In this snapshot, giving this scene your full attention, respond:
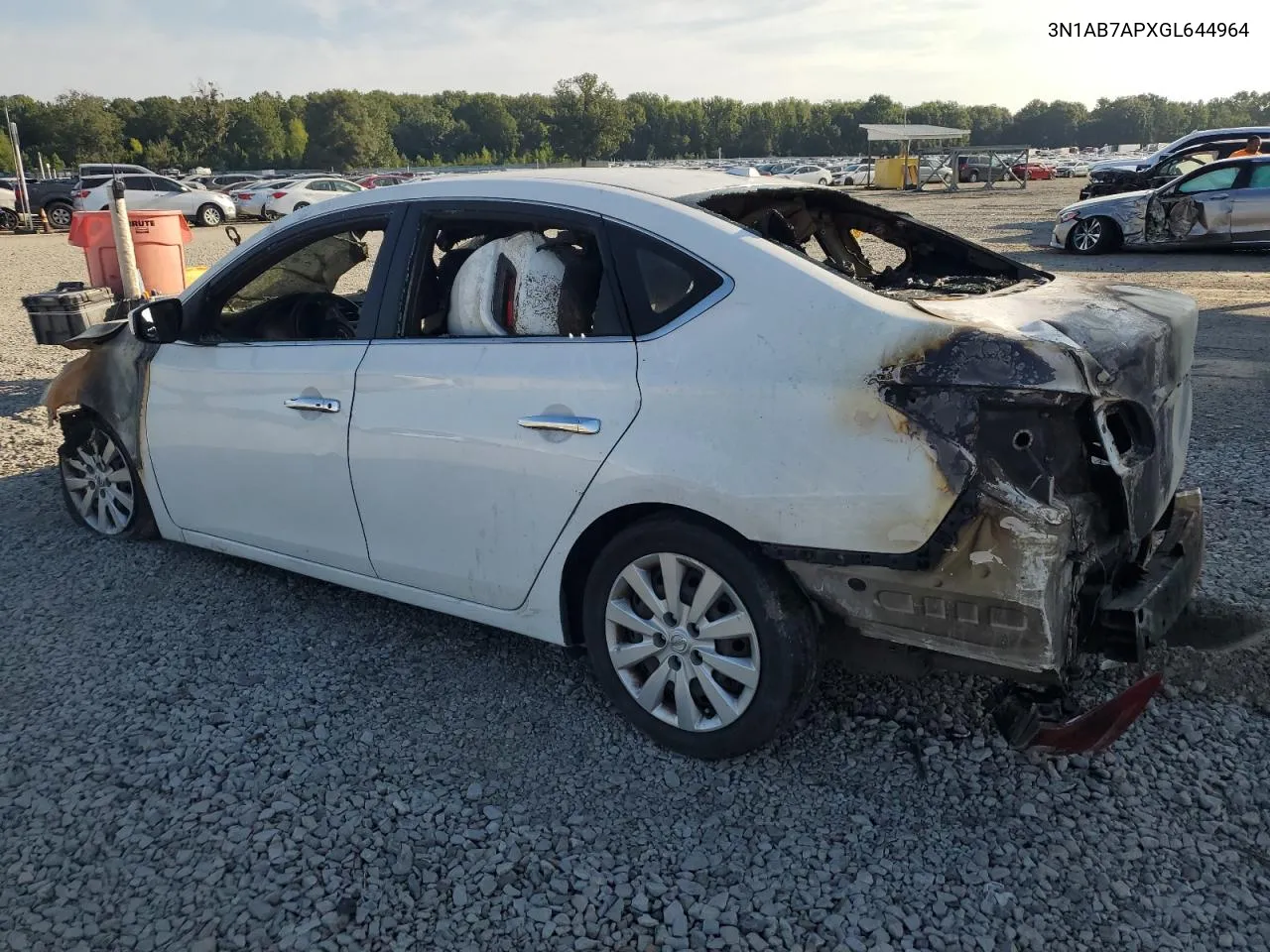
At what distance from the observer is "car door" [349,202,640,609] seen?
3037mm

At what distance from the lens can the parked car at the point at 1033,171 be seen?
4700 centimetres

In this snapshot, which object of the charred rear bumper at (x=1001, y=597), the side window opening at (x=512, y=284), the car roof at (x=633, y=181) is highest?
the car roof at (x=633, y=181)

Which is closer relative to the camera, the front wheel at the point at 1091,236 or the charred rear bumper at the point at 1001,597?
the charred rear bumper at the point at 1001,597

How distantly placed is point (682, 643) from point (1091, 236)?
1583 cm

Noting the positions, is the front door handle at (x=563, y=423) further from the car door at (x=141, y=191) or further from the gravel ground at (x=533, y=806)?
the car door at (x=141, y=191)

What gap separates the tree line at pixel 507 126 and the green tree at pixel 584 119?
8cm

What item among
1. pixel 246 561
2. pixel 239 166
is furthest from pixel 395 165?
pixel 246 561

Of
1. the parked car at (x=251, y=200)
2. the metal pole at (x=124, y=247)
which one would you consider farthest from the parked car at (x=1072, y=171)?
the metal pole at (x=124, y=247)

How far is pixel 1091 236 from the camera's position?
1636 centimetres

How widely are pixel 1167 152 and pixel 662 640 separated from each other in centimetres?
2416

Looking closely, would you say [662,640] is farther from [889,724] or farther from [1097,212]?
[1097,212]

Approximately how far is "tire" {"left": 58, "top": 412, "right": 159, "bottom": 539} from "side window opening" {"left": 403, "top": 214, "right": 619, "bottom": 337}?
1.98 m

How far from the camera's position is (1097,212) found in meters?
16.1

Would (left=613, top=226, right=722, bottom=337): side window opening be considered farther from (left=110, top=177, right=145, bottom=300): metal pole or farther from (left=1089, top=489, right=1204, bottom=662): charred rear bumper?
(left=110, top=177, right=145, bottom=300): metal pole
